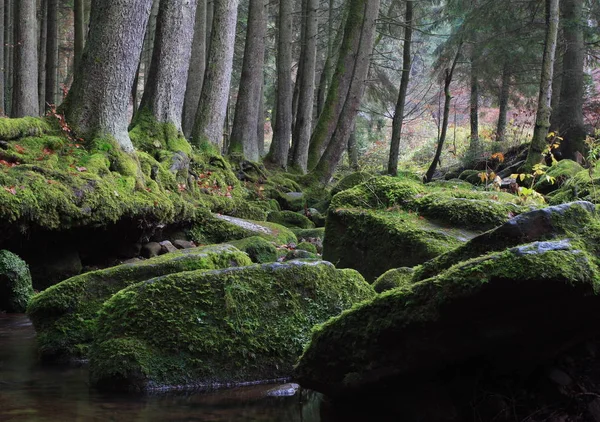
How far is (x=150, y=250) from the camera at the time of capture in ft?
27.5

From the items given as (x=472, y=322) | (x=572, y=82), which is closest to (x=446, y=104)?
(x=572, y=82)

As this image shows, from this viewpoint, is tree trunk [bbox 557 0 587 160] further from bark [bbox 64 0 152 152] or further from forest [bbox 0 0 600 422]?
bark [bbox 64 0 152 152]

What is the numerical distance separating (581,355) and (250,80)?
15199 mm

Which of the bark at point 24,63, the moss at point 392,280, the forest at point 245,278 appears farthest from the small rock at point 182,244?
the bark at point 24,63

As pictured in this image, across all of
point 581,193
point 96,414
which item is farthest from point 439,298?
point 581,193

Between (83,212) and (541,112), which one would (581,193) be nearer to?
(541,112)

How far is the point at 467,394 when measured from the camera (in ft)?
9.91

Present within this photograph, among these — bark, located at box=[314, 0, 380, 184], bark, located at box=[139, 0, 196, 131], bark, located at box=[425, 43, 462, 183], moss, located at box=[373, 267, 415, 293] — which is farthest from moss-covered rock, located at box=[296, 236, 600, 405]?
bark, located at box=[425, 43, 462, 183]

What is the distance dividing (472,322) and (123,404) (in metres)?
2.06

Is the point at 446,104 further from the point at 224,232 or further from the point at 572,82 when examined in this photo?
the point at 224,232

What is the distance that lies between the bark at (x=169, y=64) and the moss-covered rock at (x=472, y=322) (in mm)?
9140

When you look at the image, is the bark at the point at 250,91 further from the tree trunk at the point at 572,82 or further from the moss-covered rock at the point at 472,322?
the moss-covered rock at the point at 472,322

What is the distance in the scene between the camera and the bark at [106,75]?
875cm

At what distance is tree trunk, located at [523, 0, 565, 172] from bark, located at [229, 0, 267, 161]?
7398 mm
